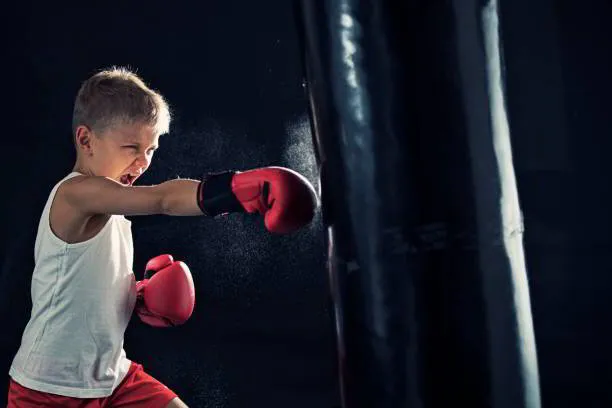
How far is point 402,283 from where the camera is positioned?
117 centimetres

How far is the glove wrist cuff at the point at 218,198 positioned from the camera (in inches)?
49.3

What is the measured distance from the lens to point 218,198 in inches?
49.3

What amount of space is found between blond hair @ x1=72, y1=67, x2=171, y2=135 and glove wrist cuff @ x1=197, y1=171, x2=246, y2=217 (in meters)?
0.32

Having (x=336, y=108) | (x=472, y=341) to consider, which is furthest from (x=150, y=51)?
(x=472, y=341)

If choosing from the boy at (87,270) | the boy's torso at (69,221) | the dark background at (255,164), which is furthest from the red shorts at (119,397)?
the dark background at (255,164)

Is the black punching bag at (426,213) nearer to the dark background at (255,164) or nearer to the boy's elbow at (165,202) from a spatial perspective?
the boy's elbow at (165,202)

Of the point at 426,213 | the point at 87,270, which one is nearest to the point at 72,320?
the point at 87,270

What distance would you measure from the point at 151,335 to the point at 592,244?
1.83 m

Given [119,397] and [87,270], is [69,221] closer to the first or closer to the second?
[87,270]

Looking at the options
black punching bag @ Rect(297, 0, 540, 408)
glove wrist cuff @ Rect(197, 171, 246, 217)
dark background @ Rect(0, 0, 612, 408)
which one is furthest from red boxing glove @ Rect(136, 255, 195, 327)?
dark background @ Rect(0, 0, 612, 408)

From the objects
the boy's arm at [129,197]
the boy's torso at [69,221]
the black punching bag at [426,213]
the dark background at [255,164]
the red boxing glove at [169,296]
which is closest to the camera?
the black punching bag at [426,213]

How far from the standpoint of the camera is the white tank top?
152cm

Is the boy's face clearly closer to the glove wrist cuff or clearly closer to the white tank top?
the white tank top

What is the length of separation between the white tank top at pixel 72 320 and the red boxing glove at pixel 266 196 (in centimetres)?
39
